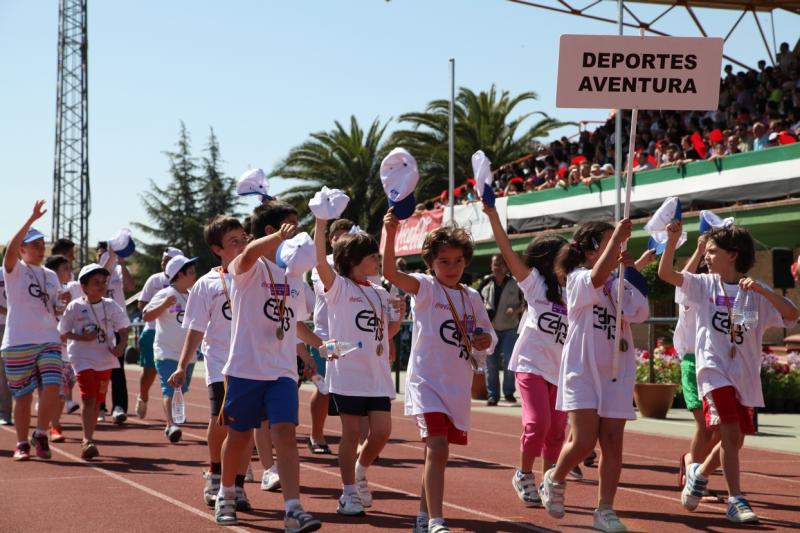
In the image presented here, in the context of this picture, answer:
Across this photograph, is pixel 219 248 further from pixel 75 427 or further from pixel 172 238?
pixel 172 238

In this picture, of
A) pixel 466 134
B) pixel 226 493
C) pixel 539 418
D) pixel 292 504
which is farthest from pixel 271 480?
pixel 466 134

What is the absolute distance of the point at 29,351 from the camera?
34.3 ft

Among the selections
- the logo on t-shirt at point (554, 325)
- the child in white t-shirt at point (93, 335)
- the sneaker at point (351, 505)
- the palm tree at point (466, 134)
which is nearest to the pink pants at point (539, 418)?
the logo on t-shirt at point (554, 325)

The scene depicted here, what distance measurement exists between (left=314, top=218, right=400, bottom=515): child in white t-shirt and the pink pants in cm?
94

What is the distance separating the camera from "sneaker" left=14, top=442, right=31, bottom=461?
10.3 m

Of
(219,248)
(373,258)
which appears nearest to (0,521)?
(219,248)

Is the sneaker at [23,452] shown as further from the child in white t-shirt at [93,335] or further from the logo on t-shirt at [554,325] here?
the logo on t-shirt at [554,325]

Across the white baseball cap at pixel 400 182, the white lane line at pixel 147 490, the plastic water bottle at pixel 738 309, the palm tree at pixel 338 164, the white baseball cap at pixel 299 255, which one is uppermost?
the palm tree at pixel 338 164

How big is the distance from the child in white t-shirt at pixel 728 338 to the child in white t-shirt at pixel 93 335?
5.65 metres

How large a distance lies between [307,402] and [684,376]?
10.5m

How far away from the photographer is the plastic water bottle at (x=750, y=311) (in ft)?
24.2

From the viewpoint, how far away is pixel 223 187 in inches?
2682

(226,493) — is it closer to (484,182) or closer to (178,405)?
(484,182)

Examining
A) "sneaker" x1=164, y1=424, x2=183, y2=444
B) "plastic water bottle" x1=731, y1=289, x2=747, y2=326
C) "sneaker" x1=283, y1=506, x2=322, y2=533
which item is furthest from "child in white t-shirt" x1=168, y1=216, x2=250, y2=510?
"sneaker" x1=164, y1=424, x2=183, y2=444
